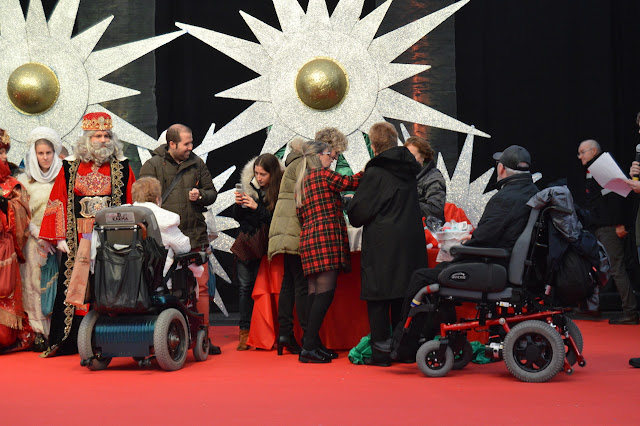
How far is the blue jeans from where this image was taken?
16.8 feet

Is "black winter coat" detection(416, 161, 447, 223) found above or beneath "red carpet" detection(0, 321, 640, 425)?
above

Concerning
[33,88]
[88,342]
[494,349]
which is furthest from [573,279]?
[33,88]

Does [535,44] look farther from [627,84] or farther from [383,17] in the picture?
[383,17]

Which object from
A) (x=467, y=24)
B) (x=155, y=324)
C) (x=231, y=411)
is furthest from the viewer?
(x=467, y=24)

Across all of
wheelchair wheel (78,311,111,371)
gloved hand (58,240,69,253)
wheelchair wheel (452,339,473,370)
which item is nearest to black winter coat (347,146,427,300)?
wheelchair wheel (452,339,473,370)

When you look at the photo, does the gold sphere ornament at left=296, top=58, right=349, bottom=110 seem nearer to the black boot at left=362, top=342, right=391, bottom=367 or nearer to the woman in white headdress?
the woman in white headdress

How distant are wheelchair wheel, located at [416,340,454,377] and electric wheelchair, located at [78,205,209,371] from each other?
4.02ft

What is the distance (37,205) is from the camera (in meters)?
5.29

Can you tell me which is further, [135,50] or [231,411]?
[135,50]

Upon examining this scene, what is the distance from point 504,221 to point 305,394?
4.02 feet

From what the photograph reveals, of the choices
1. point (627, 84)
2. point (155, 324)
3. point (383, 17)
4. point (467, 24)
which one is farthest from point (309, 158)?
point (627, 84)

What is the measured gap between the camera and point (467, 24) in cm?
664

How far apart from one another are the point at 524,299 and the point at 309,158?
140 cm

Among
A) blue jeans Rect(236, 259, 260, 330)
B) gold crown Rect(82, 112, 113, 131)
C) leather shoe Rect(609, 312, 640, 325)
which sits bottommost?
leather shoe Rect(609, 312, 640, 325)
